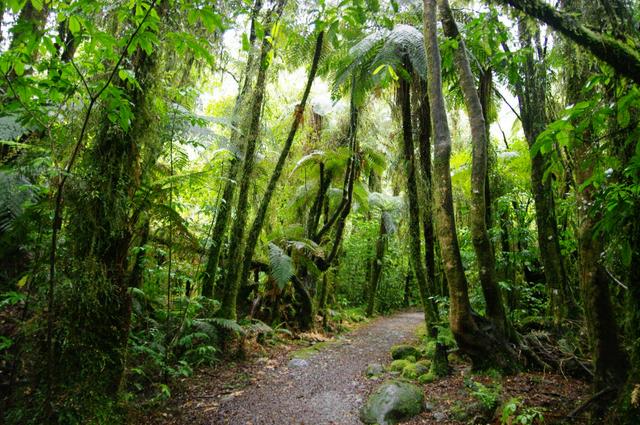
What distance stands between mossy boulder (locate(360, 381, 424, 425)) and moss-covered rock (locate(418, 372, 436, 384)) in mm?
509

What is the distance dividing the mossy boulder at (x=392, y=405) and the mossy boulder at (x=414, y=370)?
79 cm

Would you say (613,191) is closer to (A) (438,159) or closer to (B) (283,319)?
(A) (438,159)

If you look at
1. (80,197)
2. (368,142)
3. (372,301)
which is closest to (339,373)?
(80,197)

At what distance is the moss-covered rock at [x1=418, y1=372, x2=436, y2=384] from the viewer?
4465mm

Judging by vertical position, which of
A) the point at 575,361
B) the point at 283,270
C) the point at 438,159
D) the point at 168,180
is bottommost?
the point at 575,361

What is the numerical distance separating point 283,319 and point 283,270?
2.06m

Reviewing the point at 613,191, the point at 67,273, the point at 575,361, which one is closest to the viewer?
the point at 613,191

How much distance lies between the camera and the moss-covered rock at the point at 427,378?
176 inches

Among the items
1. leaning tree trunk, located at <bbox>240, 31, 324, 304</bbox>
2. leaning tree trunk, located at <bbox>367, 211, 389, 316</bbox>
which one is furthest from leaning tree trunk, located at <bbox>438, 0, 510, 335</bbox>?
leaning tree trunk, located at <bbox>367, 211, 389, 316</bbox>

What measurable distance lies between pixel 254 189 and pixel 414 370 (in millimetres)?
4490

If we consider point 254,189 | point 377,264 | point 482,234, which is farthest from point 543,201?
point 377,264

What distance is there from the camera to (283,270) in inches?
244

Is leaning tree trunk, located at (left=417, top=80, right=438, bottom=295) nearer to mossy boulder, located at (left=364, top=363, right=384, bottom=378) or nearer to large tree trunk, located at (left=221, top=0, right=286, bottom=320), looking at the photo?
mossy boulder, located at (left=364, top=363, right=384, bottom=378)

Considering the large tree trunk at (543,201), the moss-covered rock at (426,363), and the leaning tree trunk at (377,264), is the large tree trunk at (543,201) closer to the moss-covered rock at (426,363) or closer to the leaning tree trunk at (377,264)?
the moss-covered rock at (426,363)
